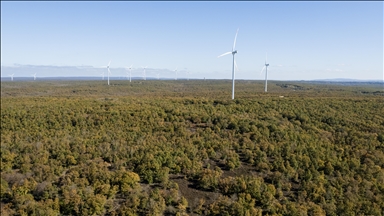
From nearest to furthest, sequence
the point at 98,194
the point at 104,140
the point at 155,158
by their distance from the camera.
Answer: the point at 98,194 < the point at 155,158 < the point at 104,140

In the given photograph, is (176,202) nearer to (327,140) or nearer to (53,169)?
(53,169)

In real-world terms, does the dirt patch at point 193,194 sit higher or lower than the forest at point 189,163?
lower

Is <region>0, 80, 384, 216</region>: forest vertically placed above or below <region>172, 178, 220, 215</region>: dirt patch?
above

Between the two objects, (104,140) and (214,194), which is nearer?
(214,194)

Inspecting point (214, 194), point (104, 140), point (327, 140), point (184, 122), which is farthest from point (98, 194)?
point (327, 140)

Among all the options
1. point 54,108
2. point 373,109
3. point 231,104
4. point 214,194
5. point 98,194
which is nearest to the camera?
point 98,194

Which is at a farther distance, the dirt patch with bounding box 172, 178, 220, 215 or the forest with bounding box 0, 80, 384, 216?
the dirt patch with bounding box 172, 178, 220, 215

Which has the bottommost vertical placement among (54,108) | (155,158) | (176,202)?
(176,202)

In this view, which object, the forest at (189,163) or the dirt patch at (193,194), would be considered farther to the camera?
the dirt patch at (193,194)
